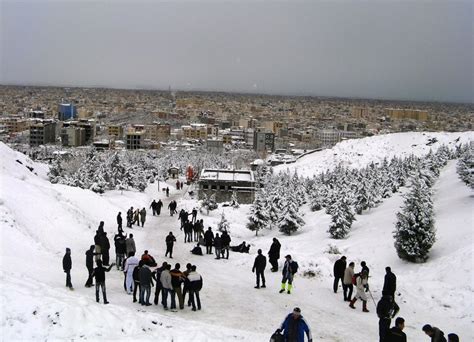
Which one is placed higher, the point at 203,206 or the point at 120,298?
the point at 120,298

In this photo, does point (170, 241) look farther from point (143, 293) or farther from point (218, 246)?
point (143, 293)

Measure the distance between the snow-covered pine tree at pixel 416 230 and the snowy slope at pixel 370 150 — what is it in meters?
84.3

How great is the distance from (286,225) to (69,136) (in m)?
143

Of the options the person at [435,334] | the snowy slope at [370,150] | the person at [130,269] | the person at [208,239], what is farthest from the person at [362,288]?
the snowy slope at [370,150]

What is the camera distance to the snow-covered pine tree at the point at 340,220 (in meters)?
27.2

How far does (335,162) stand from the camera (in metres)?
113

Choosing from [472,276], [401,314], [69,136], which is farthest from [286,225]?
[69,136]

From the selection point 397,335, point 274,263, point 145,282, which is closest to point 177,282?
point 145,282

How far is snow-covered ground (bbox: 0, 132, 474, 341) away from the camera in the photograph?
8.97m

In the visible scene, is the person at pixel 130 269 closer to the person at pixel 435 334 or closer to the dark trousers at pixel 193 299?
the dark trousers at pixel 193 299

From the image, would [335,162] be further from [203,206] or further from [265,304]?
[265,304]

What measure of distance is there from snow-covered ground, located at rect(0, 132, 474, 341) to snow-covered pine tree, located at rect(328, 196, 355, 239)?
2.80ft

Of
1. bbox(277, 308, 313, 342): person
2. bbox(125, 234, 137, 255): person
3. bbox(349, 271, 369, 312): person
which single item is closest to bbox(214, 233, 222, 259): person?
bbox(125, 234, 137, 255): person

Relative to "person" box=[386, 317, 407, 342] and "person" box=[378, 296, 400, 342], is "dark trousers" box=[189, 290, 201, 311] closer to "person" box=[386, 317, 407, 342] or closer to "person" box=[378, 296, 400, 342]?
"person" box=[378, 296, 400, 342]
